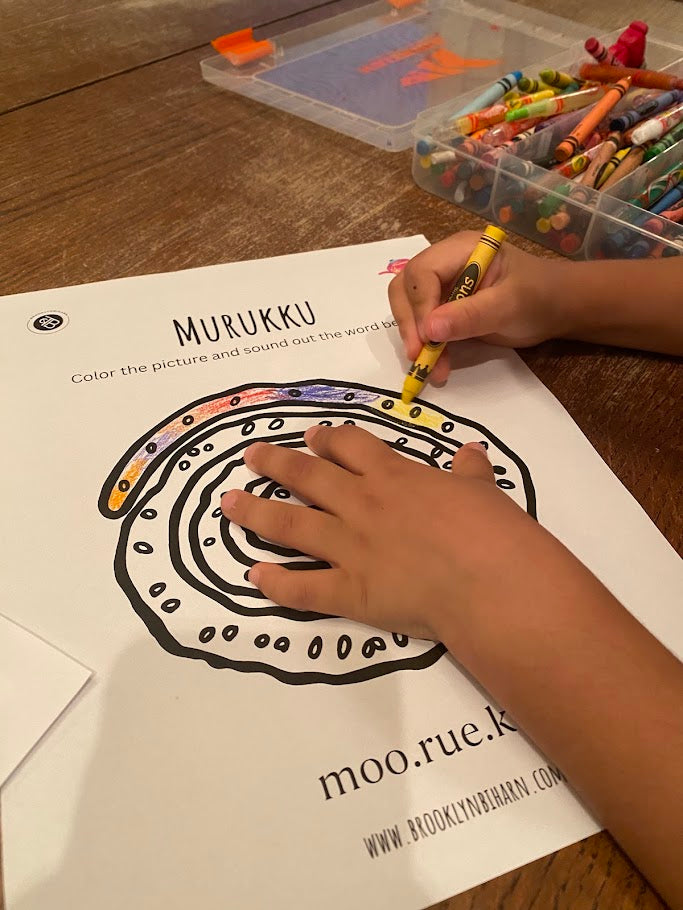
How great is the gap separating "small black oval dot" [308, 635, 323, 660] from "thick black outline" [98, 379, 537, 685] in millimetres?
11

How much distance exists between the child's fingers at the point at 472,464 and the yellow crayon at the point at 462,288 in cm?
7

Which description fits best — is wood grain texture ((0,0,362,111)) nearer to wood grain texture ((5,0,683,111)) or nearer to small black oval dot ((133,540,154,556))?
wood grain texture ((5,0,683,111))

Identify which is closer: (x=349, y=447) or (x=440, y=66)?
(x=349, y=447)

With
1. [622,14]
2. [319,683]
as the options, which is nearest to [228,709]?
[319,683]

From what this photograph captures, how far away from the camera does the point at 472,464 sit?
0.46m

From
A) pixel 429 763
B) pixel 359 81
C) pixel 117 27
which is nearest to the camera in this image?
pixel 429 763

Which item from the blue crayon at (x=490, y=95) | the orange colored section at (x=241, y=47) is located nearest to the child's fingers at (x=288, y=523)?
the blue crayon at (x=490, y=95)

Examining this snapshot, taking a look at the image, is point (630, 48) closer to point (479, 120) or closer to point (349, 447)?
point (479, 120)

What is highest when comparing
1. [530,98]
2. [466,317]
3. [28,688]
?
[530,98]

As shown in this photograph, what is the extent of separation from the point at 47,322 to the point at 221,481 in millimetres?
217

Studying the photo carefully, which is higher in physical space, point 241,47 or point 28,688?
point 241,47

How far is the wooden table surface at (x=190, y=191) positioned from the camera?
1.76 ft

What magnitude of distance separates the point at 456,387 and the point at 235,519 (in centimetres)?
21

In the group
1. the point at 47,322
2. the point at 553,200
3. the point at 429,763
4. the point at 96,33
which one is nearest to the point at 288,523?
the point at 429,763
